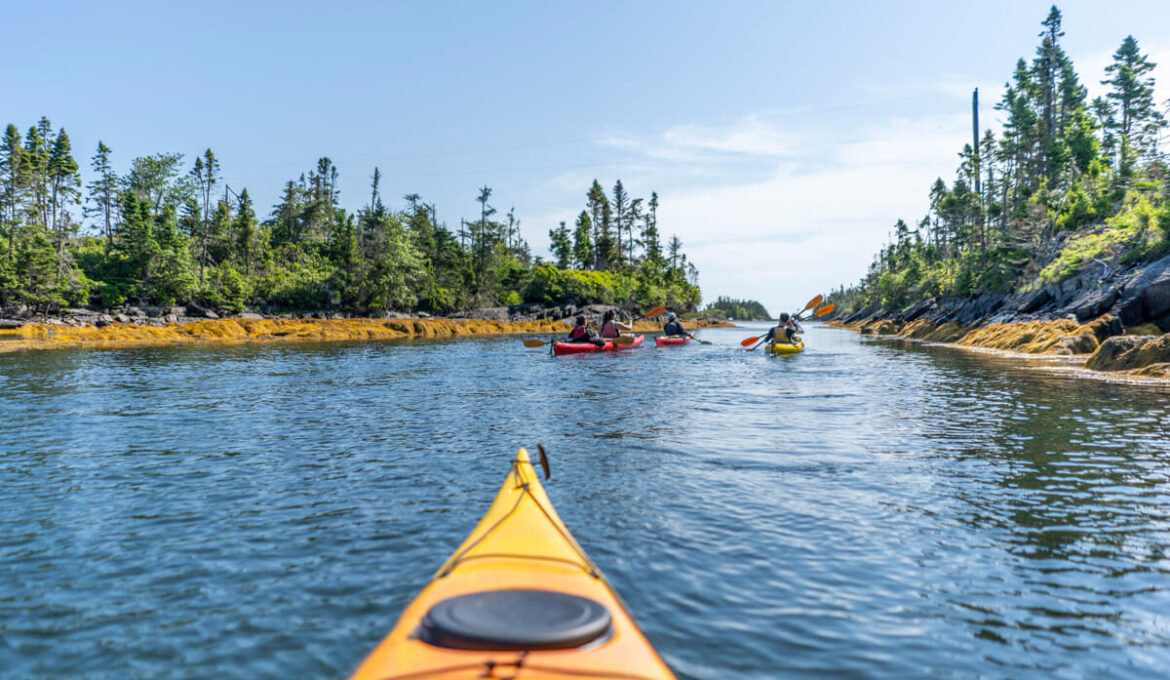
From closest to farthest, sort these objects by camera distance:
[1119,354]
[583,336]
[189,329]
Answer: [1119,354], [583,336], [189,329]

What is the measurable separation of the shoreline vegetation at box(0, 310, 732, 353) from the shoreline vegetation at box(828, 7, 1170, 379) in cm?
3558

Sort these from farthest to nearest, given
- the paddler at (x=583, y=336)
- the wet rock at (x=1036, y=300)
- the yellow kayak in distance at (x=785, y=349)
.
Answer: the wet rock at (x=1036, y=300)
the paddler at (x=583, y=336)
the yellow kayak in distance at (x=785, y=349)

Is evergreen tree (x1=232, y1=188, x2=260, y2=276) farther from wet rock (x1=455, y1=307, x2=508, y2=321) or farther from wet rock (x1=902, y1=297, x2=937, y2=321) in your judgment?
wet rock (x1=902, y1=297, x2=937, y2=321)

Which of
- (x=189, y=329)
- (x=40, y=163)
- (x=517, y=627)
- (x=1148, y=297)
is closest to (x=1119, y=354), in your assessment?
(x=1148, y=297)

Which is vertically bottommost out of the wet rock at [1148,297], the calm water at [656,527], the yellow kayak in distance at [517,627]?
the calm water at [656,527]

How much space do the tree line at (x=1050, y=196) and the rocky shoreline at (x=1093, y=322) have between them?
4.69 ft

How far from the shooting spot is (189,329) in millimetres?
38906

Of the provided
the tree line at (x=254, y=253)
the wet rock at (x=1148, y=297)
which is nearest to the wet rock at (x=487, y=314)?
the tree line at (x=254, y=253)

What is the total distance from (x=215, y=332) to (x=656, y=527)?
136ft

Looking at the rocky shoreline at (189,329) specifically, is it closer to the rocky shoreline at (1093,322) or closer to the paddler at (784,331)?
the paddler at (784,331)

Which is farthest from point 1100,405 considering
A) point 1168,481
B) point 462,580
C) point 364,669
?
point 364,669

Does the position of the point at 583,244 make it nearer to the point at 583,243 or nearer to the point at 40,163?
the point at 583,243

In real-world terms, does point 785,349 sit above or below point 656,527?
above

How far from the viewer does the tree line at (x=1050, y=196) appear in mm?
28797
